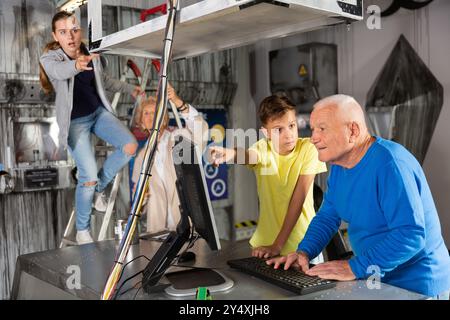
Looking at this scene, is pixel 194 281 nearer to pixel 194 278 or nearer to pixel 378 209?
pixel 194 278

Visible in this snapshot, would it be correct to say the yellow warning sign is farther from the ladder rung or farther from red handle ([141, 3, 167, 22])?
the ladder rung

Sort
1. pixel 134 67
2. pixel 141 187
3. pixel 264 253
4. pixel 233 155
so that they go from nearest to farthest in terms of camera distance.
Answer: pixel 141 187 → pixel 264 253 → pixel 233 155 → pixel 134 67

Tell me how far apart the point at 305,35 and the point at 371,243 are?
3105 millimetres

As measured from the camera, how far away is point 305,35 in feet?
14.2

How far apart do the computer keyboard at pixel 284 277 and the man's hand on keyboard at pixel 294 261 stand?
19 mm

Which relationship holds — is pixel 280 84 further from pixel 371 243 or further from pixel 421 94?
pixel 371 243

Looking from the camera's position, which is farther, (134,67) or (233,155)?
(134,67)

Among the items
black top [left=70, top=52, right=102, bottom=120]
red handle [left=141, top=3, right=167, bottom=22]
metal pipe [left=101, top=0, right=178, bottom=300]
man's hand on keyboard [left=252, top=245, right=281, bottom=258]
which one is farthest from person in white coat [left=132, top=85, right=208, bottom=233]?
metal pipe [left=101, top=0, right=178, bottom=300]

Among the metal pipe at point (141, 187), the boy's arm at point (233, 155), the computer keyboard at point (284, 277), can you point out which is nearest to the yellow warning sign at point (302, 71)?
the boy's arm at point (233, 155)

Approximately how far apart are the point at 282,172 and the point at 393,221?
83 centimetres

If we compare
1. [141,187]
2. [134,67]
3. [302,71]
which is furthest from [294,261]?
[302,71]

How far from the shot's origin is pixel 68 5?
126 inches
